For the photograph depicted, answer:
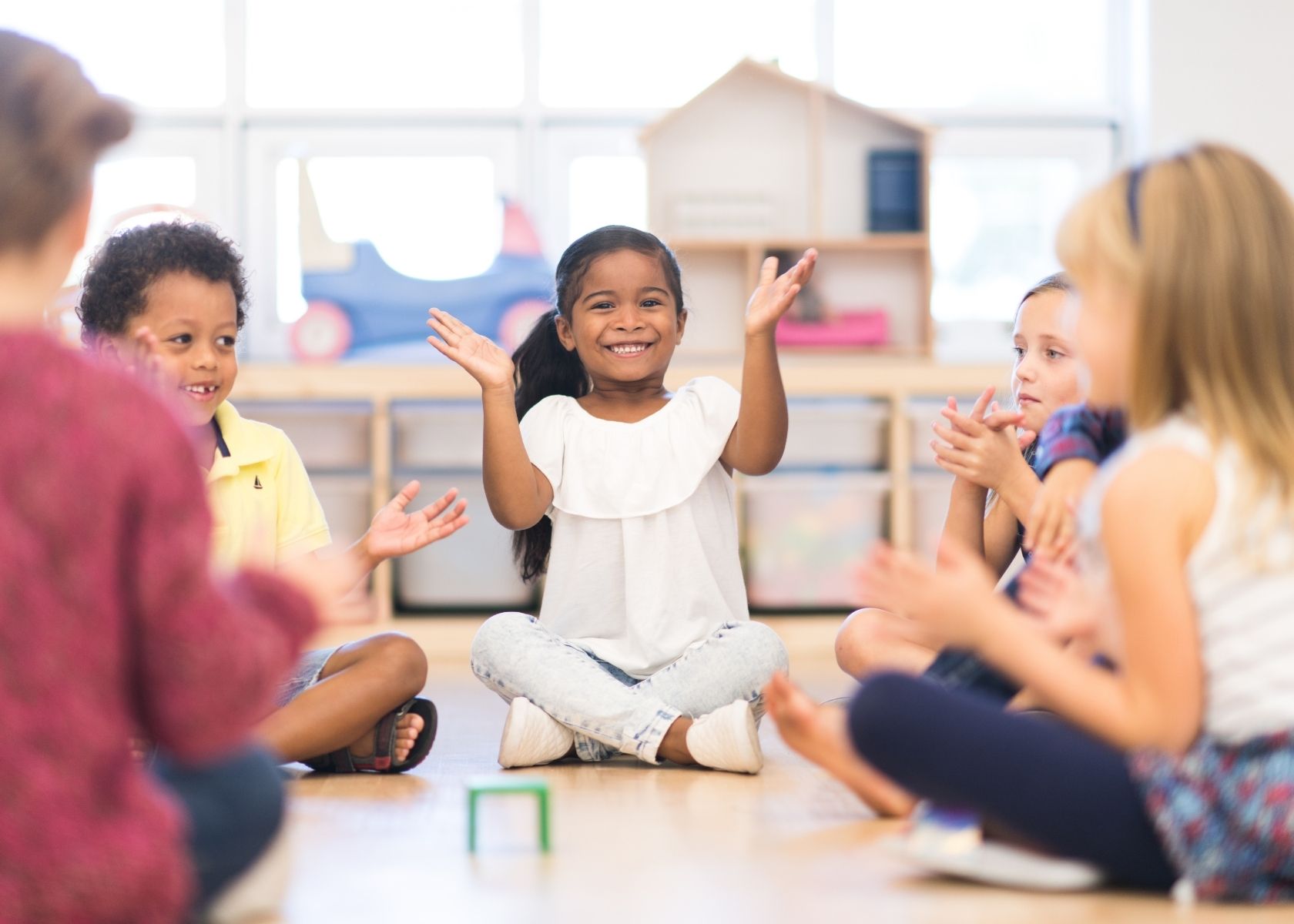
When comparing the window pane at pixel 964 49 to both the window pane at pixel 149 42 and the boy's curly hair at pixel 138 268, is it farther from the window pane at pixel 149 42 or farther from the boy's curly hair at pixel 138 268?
the boy's curly hair at pixel 138 268

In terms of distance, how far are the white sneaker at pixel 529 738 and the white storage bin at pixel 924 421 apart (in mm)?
1570

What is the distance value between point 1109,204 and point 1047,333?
1.89 ft

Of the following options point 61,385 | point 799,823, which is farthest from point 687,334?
point 61,385

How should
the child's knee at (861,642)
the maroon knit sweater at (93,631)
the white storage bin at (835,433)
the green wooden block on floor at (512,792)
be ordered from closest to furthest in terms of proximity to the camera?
the maroon knit sweater at (93,631) < the green wooden block on floor at (512,792) < the child's knee at (861,642) < the white storage bin at (835,433)

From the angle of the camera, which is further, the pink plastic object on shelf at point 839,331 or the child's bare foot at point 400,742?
the pink plastic object on shelf at point 839,331

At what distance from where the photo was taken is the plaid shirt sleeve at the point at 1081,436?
4.18 feet

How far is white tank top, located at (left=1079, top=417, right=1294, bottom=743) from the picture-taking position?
88 cm

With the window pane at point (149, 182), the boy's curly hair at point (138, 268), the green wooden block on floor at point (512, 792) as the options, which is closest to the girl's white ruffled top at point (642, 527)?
the boy's curly hair at point (138, 268)

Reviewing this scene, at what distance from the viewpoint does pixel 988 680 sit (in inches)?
43.9

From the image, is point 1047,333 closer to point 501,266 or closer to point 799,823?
point 799,823

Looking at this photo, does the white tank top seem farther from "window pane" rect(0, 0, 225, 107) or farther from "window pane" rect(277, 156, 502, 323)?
"window pane" rect(0, 0, 225, 107)

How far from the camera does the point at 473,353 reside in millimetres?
1577

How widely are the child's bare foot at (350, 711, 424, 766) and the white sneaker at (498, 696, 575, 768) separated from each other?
9 centimetres

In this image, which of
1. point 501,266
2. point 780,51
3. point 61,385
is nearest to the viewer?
point 61,385
